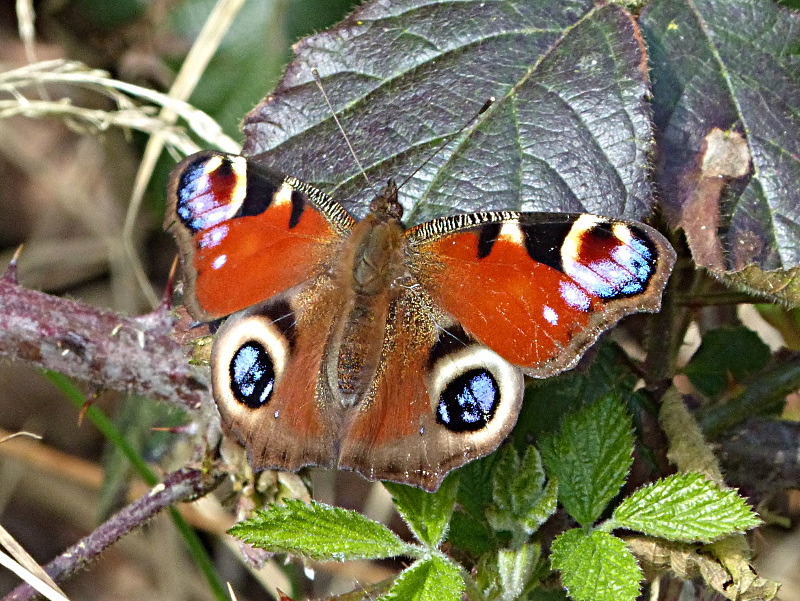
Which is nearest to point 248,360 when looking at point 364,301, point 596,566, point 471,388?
point 364,301

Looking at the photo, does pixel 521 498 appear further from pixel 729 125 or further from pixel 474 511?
pixel 729 125

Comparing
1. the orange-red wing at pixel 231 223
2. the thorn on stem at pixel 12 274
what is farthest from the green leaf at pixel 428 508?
the thorn on stem at pixel 12 274

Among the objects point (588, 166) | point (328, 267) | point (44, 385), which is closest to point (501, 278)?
point (588, 166)

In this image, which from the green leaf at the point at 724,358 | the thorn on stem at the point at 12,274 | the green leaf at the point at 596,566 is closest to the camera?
the green leaf at the point at 596,566

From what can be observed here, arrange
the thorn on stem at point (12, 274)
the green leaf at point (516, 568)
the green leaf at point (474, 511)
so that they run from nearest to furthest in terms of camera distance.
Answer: the green leaf at point (516, 568)
the green leaf at point (474, 511)
the thorn on stem at point (12, 274)

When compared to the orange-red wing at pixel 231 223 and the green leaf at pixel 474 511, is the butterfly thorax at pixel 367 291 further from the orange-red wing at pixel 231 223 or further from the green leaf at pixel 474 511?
the green leaf at pixel 474 511

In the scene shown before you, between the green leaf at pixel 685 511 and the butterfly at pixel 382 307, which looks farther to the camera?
the butterfly at pixel 382 307

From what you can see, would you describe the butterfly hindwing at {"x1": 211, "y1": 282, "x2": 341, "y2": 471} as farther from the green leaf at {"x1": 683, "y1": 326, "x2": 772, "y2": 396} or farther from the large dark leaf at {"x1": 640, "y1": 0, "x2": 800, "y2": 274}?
the green leaf at {"x1": 683, "y1": 326, "x2": 772, "y2": 396}
